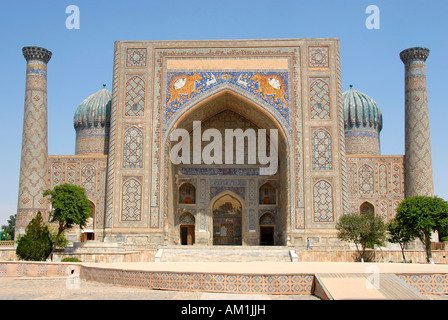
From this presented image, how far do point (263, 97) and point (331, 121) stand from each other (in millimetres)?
1895

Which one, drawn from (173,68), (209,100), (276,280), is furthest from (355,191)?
(276,280)

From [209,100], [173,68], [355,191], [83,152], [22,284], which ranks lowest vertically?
[22,284]

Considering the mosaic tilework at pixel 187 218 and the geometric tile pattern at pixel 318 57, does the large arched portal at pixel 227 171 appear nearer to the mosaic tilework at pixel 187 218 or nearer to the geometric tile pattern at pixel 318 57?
the mosaic tilework at pixel 187 218

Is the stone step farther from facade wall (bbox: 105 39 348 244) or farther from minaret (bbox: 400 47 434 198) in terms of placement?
minaret (bbox: 400 47 434 198)

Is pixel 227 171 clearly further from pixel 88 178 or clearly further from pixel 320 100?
pixel 88 178

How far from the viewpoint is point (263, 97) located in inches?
549

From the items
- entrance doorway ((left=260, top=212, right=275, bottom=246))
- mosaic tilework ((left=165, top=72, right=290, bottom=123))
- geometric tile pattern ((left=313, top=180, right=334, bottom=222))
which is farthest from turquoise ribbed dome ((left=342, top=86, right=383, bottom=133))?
geometric tile pattern ((left=313, top=180, right=334, bottom=222))

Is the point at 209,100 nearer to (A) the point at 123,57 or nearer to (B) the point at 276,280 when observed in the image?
(A) the point at 123,57

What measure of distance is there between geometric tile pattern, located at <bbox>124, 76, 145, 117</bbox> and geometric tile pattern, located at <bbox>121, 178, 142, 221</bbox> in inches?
72.0

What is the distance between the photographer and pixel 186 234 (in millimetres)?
15078

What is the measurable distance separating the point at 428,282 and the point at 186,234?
10491mm

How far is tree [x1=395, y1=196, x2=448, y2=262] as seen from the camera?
1156 centimetres

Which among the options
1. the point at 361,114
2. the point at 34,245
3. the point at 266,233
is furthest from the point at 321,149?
the point at 34,245

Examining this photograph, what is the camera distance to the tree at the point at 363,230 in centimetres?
1181
